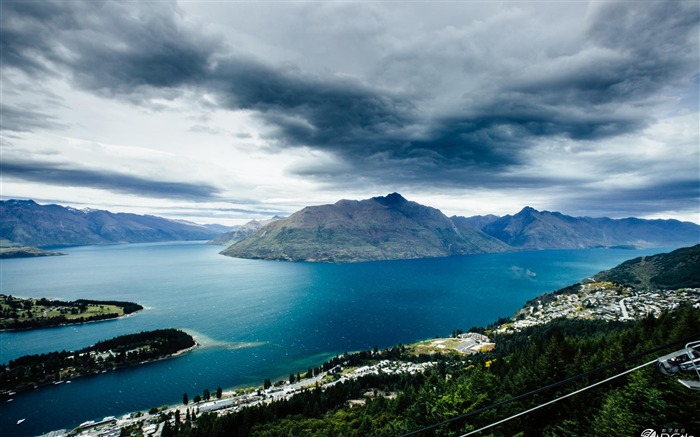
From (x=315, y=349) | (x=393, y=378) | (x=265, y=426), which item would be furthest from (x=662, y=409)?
(x=315, y=349)

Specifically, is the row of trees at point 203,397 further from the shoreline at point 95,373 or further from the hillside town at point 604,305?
Answer: the hillside town at point 604,305

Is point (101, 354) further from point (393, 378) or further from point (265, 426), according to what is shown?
point (393, 378)

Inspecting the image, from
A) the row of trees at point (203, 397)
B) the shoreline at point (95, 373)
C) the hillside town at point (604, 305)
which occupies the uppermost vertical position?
the hillside town at point (604, 305)

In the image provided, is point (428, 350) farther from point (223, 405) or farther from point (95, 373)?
point (95, 373)

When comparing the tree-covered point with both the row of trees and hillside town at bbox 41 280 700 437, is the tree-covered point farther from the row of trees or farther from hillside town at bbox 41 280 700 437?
the row of trees

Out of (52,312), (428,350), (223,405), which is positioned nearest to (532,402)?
(223,405)

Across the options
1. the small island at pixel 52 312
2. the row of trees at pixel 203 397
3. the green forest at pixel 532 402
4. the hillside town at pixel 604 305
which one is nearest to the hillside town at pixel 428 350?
the hillside town at pixel 604 305

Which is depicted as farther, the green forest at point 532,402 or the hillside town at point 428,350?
the hillside town at point 428,350
